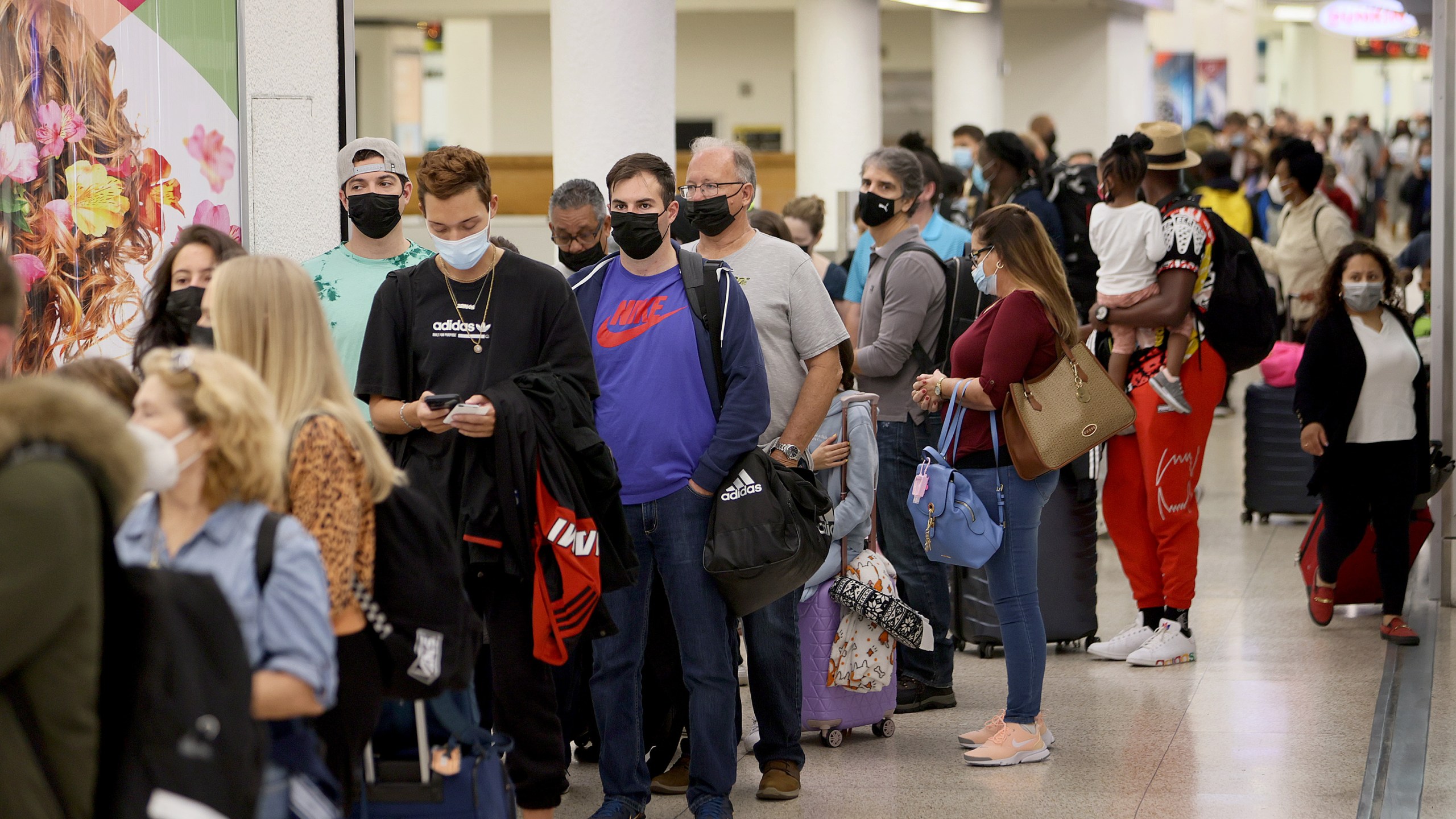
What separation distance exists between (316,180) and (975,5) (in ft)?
40.7

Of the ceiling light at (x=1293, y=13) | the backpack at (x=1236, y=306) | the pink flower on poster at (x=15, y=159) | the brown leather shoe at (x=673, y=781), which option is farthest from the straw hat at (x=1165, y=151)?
the ceiling light at (x=1293, y=13)

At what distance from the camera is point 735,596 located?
4.17 m

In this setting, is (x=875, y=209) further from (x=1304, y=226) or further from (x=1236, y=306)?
(x=1304, y=226)

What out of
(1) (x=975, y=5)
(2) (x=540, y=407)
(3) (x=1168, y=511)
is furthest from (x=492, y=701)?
(1) (x=975, y=5)

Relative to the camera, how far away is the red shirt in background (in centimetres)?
482

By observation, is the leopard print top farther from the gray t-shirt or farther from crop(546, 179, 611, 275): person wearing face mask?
crop(546, 179, 611, 275): person wearing face mask

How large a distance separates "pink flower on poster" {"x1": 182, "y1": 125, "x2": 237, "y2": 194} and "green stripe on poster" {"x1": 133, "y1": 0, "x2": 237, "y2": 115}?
148 mm

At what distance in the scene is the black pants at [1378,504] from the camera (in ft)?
21.1

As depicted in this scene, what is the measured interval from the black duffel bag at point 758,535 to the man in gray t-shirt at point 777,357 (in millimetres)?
230

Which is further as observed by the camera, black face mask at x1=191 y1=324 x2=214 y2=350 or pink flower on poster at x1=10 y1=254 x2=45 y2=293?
pink flower on poster at x1=10 y1=254 x2=45 y2=293

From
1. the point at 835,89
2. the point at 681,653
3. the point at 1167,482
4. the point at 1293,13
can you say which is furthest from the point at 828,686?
the point at 1293,13

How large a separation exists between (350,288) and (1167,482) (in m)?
3.30

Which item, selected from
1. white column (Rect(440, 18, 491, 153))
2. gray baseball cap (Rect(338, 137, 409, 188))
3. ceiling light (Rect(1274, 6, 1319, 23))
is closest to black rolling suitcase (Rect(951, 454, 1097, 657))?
gray baseball cap (Rect(338, 137, 409, 188))

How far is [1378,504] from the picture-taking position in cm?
649
